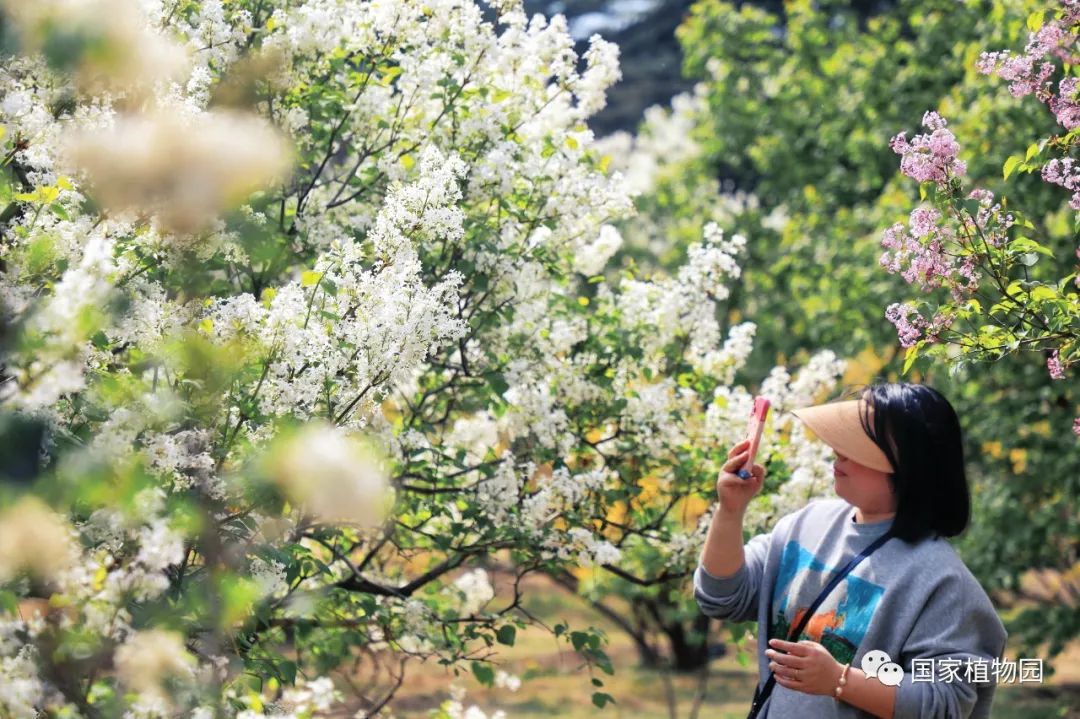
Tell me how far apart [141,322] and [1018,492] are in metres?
8.58

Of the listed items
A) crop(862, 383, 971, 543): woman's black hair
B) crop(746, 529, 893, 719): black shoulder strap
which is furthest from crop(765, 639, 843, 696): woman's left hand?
crop(862, 383, 971, 543): woman's black hair

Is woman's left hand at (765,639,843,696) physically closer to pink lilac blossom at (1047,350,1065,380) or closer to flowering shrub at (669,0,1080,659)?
pink lilac blossom at (1047,350,1065,380)

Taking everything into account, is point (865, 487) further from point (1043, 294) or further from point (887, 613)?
point (1043, 294)

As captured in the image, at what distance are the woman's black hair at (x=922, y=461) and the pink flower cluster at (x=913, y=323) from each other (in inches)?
10.4

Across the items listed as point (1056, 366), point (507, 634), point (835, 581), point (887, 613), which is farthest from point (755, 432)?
point (507, 634)

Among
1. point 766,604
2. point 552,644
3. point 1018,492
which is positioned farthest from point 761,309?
point 766,604

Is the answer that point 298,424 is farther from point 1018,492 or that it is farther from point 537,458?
point 1018,492

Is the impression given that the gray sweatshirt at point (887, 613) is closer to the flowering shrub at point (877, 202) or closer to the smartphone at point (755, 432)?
the smartphone at point (755, 432)

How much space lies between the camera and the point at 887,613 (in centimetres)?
257

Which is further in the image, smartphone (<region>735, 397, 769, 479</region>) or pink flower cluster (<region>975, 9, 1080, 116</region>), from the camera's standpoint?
pink flower cluster (<region>975, 9, 1080, 116</region>)

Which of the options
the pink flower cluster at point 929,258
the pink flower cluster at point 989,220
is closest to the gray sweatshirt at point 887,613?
the pink flower cluster at point 929,258

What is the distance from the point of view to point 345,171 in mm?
4824

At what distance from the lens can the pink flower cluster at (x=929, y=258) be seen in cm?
295

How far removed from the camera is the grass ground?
12.9 m
